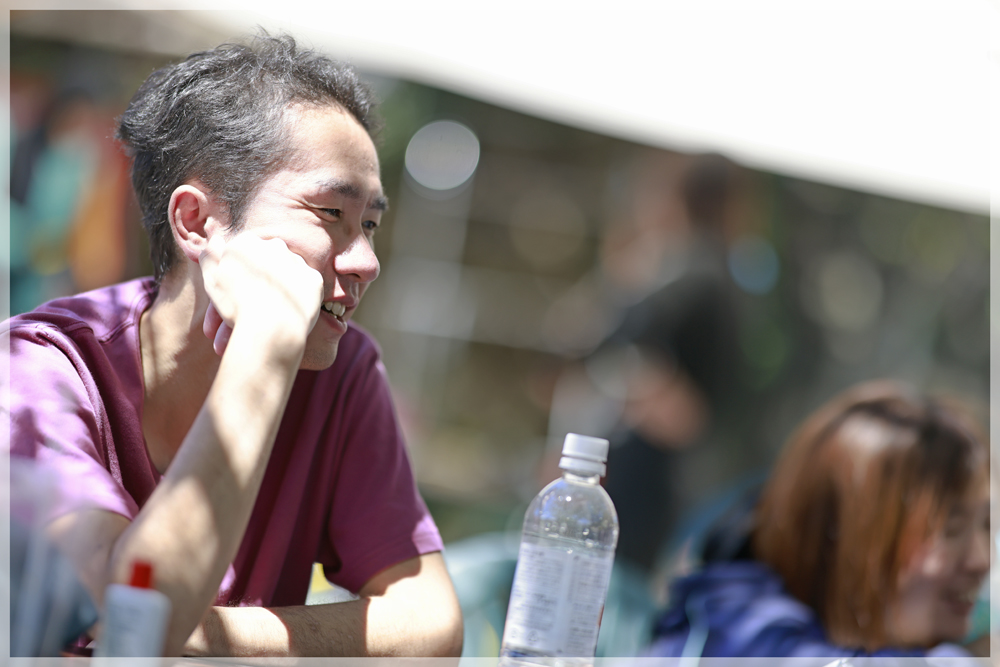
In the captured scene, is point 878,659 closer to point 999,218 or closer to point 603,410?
point 603,410

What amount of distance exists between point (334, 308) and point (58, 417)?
44 cm

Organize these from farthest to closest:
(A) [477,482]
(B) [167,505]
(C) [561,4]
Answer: (A) [477,482], (C) [561,4], (B) [167,505]

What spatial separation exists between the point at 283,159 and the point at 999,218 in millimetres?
3615

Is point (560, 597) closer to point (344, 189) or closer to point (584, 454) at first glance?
point (584, 454)

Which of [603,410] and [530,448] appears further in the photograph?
[530,448]

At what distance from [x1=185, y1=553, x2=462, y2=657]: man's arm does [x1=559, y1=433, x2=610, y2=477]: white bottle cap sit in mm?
332

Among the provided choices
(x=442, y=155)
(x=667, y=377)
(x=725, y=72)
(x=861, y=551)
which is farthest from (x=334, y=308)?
(x=442, y=155)

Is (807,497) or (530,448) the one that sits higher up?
(807,497)

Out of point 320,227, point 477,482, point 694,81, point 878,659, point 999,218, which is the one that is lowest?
point 477,482

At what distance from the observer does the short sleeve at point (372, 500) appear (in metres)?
1.46

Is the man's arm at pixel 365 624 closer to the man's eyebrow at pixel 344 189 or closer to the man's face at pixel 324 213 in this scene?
the man's face at pixel 324 213

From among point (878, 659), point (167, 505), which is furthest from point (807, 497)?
point (167, 505)

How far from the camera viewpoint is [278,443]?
1496 millimetres

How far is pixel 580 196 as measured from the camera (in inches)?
273
